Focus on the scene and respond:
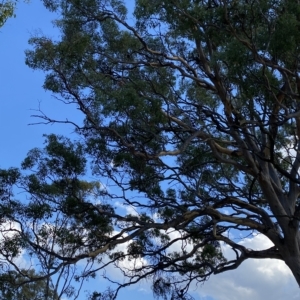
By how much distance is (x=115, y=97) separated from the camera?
10422 millimetres

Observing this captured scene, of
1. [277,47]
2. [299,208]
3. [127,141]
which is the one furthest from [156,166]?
[277,47]

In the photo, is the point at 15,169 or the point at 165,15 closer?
the point at 165,15

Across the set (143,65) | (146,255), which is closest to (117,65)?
(143,65)

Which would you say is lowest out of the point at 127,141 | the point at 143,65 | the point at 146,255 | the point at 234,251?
the point at 234,251

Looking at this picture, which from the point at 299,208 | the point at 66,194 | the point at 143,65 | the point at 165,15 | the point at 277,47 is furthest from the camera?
the point at 66,194

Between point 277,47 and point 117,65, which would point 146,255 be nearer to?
point 117,65

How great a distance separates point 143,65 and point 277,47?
11.8 feet

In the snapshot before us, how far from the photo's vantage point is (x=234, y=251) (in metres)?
10.7

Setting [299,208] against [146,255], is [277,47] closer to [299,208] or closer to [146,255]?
[299,208]

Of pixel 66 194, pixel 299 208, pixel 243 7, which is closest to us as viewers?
pixel 243 7

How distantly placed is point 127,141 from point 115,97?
896 mm

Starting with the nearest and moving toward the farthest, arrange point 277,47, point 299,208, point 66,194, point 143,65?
point 277,47
point 299,208
point 143,65
point 66,194

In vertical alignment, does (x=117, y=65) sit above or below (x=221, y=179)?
above

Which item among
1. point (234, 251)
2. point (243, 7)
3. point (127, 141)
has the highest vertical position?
point (243, 7)
